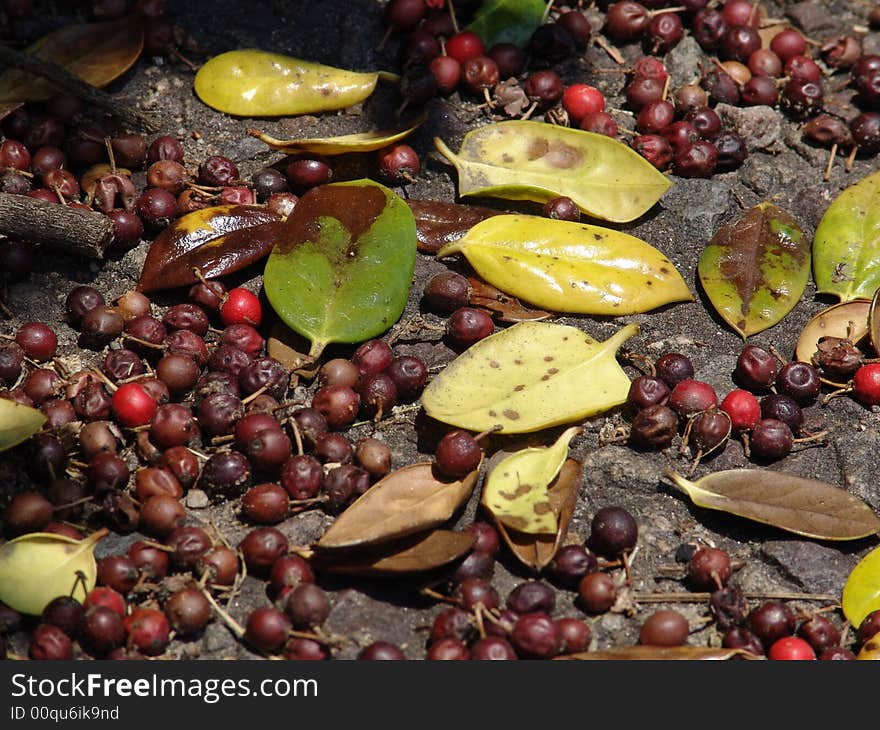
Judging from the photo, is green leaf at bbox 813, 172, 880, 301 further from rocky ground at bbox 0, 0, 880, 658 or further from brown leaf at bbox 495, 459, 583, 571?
brown leaf at bbox 495, 459, 583, 571

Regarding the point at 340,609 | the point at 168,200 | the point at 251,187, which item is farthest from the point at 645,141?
the point at 340,609

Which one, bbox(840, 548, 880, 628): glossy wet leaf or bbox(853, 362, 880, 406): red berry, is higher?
bbox(853, 362, 880, 406): red berry

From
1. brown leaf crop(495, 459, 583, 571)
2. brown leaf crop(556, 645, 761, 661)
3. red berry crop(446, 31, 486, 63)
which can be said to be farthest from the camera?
red berry crop(446, 31, 486, 63)

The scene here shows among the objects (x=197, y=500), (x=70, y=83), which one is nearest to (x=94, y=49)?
(x=70, y=83)

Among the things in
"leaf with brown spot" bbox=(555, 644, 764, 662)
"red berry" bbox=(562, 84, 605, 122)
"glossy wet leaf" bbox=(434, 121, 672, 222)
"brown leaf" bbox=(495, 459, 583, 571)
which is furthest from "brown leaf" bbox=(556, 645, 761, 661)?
"red berry" bbox=(562, 84, 605, 122)

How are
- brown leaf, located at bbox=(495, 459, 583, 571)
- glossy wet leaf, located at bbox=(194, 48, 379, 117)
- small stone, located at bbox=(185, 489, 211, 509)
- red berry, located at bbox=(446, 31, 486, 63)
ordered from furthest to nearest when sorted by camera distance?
red berry, located at bbox=(446, 31, 486, 63) → glossy wet leaf, located at bbox=(194, 48, 379, 117) → small stone, located at bbox=(185, 489, 211, 509) → brown leaf, located at bbox=(495, 459, 583, 571)

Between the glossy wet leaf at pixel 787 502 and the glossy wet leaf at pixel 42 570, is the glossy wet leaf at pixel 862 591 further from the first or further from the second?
the glossy wet leaf at pixel 42 570
